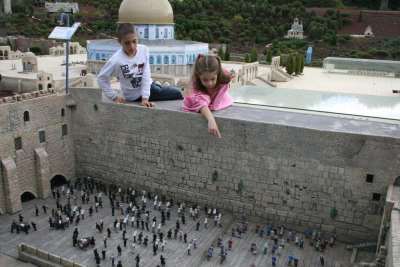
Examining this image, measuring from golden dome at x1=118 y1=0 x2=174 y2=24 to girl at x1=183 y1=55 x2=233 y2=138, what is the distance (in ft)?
77.9

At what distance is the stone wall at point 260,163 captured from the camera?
42.4 ft

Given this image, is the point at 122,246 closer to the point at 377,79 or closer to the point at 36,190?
the point at 36,190

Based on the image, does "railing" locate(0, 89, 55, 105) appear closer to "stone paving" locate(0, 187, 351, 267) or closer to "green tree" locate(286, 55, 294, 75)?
"stone paving" locate(0, 187, 351, 267)

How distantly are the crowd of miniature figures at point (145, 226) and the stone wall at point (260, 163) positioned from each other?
1.53 feet

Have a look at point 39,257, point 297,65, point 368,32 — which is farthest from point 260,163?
point 368,32

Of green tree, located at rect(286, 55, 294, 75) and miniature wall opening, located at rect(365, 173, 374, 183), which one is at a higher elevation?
green tree, located at rect(286, 55, 294, 75)

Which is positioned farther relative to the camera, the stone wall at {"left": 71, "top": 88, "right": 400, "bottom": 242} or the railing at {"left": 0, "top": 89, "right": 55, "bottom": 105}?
the railing at {"left": 0, "top": 89, "right": 55, "bottom": 105}

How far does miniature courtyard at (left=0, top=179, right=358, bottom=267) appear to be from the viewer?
42.7 ft

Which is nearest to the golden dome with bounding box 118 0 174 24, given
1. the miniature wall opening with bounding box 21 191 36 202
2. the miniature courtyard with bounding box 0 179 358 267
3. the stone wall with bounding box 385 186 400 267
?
the miniature wall opening with bounding box 21 191 36 202

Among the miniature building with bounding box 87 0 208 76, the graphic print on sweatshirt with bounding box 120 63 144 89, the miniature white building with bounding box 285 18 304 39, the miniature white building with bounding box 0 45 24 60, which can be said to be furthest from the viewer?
the miniature white building with bounding box 285 18 304 39

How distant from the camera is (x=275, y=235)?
1413 cm

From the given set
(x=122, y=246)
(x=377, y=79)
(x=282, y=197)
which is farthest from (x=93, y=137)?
(x=377, y=79)

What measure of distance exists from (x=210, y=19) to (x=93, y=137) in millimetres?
52131

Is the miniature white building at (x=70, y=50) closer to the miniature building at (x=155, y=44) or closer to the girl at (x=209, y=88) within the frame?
the miniature building at (x=155, y=44)
